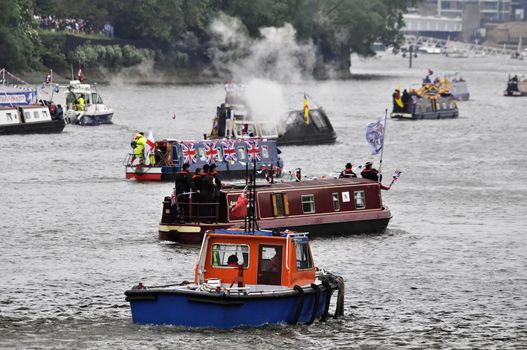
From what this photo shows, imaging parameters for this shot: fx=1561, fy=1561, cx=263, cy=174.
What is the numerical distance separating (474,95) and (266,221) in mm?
135500

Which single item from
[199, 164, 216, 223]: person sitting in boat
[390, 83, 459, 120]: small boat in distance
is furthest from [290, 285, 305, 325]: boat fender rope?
[390, 83, 459, 120]: small boat in distance

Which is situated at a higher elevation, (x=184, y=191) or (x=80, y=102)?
(x=80, y=102)

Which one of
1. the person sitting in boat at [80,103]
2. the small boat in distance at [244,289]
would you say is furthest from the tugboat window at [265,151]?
the person sitting in boat at [80,103]

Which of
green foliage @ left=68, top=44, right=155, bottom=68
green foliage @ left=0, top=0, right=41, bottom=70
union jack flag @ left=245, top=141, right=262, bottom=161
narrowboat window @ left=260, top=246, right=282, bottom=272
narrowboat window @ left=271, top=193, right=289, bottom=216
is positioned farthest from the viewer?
green foliage @ left=68, top=44, right=155, bottom=68

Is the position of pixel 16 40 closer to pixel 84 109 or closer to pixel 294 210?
pixel 84 109

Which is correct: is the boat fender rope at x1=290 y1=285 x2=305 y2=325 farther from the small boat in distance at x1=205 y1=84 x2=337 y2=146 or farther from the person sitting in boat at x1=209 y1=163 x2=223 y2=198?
the small boat in distance at x1=205 y1=84 x2=337 y2=146

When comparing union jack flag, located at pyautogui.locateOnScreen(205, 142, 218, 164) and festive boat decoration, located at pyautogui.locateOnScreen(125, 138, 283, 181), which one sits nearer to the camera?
festive boat decoration, located at pyautogui.locateOnScreen(125, 138, 283, 181)

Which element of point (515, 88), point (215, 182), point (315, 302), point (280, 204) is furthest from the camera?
point (515, 88)

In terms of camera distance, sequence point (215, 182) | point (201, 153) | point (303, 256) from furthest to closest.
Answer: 1. point (201, 153)
2. point (215, 182)
3. point (303, 256)

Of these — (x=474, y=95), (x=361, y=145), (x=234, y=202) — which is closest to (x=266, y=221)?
(x=234, y=202)

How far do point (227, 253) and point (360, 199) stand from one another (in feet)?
61.1

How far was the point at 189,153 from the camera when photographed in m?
77.2

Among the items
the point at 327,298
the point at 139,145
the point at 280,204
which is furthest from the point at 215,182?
the point at 139,145

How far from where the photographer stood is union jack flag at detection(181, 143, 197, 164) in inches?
3036
